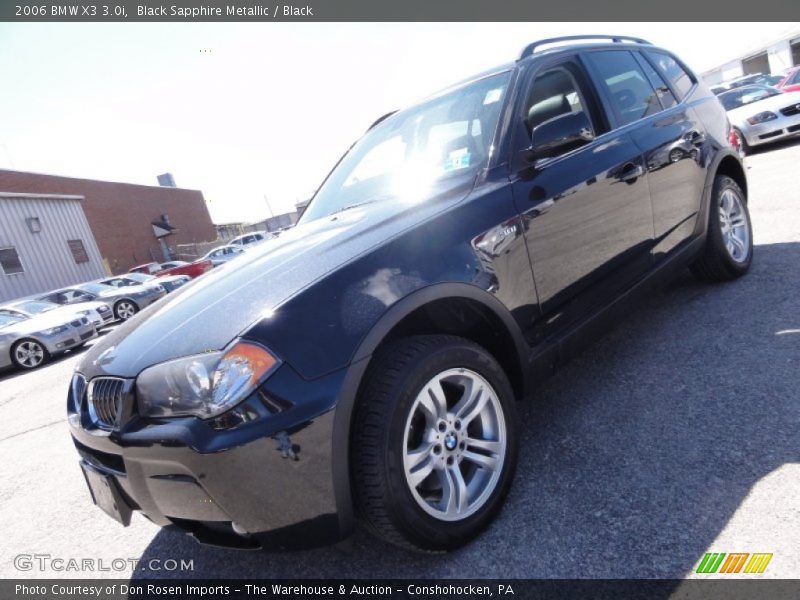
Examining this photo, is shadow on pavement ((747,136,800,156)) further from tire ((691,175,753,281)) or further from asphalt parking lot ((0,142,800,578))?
asphalt parking lot ((0,142,800,578))

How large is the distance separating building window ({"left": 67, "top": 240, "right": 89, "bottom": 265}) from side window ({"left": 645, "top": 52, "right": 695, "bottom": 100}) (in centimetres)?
2530

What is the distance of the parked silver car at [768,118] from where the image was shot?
1014cm

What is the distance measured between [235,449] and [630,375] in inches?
91.0

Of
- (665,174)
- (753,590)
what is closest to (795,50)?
(665,174)

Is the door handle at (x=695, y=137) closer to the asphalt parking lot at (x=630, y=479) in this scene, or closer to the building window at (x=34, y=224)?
the asphalt parking lot at (x=630, y=479)

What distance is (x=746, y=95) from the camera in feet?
38.6

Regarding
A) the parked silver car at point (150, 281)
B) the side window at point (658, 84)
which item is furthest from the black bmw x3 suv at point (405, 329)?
the parked silver car at point (150, 281)

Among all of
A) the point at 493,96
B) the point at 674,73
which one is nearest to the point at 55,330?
the point at 493,96

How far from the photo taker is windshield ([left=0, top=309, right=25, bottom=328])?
998 cm

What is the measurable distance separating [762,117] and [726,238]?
918 cm

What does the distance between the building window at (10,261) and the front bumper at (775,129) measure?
24335 millimetres

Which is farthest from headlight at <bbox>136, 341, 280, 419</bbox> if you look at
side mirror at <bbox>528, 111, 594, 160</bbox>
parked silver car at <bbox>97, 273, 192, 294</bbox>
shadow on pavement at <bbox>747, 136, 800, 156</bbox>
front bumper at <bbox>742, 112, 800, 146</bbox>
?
parked silver car at <bbox>97, 273, 192, 294</bbox>

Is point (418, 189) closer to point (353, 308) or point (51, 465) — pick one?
point (353, 308)

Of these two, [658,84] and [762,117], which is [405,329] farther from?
[762,117]
